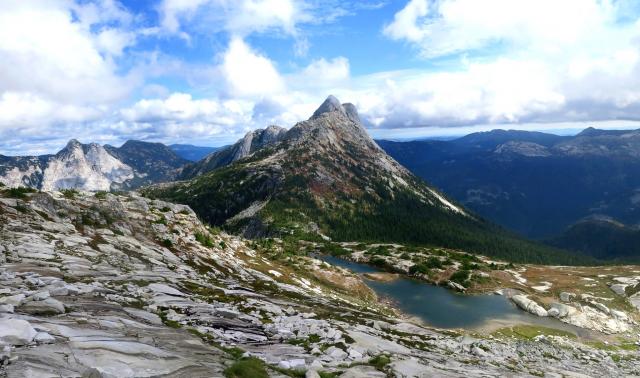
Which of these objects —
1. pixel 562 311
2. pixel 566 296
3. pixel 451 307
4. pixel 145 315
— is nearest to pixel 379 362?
pixel 145 315

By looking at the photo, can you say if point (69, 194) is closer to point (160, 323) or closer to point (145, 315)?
point (145, 315)

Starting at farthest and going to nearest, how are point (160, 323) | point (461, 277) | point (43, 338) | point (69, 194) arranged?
point (461, 277) < point (69, 194) < point (160, 323) < point (43, 338)

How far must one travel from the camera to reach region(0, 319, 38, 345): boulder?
1934 cm

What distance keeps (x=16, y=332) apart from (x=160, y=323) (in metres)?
10.4

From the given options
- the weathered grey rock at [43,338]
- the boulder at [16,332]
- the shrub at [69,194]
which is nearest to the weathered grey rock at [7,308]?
the boulder at [16,332]

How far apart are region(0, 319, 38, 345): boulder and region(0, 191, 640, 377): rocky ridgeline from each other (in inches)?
2.0

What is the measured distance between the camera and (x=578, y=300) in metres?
114

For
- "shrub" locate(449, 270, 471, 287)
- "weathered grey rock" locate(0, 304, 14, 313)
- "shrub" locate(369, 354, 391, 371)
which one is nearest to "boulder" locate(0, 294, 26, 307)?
"weathered grey rock" locate(0, 304, 14, 313)

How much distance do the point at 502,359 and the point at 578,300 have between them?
88.7 meters

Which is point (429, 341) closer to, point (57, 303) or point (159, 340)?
point (159, 340)

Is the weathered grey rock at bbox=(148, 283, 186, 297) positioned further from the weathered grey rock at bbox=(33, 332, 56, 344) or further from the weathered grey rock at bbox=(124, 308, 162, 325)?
Result: the weathered grey rock at bbox=(33, 332, 56, 344)

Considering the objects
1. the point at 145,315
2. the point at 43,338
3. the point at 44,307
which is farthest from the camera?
the point at 145,315

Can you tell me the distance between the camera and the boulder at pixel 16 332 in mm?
19342

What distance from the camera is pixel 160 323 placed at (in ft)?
96.2
